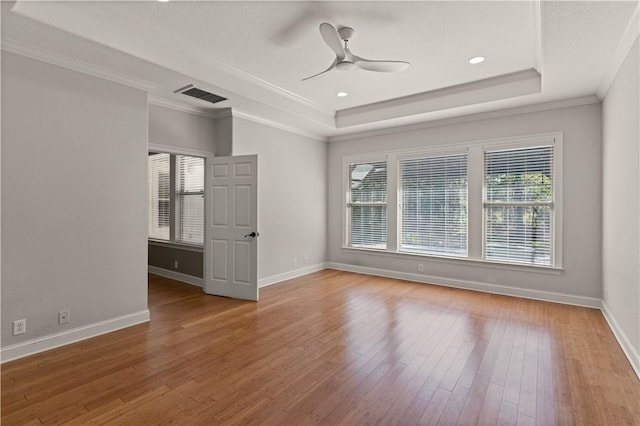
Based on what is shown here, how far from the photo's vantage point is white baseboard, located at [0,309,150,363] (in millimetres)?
2877

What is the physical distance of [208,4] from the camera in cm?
278

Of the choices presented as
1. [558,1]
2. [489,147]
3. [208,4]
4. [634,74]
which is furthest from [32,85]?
[489,147]

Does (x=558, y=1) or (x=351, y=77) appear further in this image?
(x=351, y=77)

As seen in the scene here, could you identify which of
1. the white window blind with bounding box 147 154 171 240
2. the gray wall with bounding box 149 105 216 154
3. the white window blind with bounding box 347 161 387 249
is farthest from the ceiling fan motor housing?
the white window blind with bounding box 147 154 171 240

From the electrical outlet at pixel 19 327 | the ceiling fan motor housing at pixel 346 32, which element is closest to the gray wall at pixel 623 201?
the ceiling fan motor housing at pixel 346 32

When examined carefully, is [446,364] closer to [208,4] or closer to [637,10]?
[637,10]

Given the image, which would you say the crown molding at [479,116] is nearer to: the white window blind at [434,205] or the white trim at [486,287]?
the white window blind at [434,205]

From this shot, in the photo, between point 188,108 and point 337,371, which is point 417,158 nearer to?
point 188,108

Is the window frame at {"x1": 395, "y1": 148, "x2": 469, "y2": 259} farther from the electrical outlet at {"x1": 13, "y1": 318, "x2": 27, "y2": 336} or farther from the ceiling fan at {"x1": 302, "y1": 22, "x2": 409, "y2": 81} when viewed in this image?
the electrical outlet at {"x1": 13, "y1": 318, "x2": 27, "y2": 336}

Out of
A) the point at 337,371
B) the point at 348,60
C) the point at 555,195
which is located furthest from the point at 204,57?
the point at 555,195

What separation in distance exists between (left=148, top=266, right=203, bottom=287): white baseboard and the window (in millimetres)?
594

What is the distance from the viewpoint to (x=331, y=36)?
112 inches

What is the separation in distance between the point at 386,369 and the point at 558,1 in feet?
10.0

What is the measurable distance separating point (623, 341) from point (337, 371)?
2747mm
